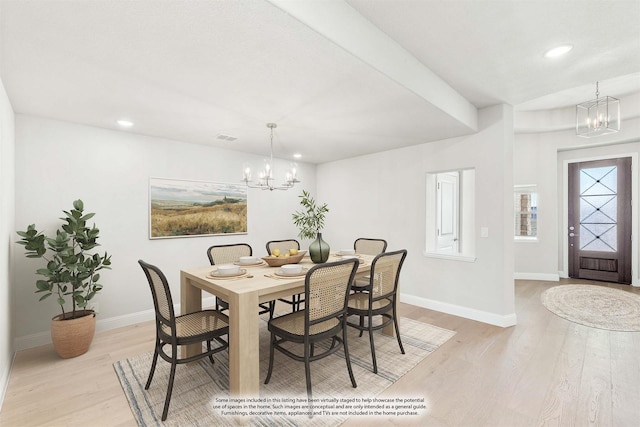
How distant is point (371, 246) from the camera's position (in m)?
3.84

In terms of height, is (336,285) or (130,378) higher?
(336,285)

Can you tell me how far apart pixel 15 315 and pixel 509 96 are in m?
5.63

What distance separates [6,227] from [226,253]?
1813 millimetres

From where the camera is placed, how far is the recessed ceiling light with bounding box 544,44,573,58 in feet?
7.19

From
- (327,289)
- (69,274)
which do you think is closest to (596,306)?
(327,289)

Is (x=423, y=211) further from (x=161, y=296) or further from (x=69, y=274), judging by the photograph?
(x=69, y=274)

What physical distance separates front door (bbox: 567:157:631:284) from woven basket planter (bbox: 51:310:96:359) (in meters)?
7.85

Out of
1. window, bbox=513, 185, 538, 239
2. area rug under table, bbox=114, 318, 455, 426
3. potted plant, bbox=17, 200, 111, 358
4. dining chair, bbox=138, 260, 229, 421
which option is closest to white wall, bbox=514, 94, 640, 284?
window, bbox=513, 185, 538, 239

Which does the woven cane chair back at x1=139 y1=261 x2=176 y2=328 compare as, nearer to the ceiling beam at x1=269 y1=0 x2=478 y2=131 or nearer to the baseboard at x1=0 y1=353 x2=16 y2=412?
the baseboard at x1=0 y1=353 x2=16 y2=412

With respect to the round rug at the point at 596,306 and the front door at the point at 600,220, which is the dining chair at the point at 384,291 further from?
the front door at the point at 600,220

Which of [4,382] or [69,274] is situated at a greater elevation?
[69,274]

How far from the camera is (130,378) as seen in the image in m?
2.34

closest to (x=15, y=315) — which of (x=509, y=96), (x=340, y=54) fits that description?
(x=340, y=54)

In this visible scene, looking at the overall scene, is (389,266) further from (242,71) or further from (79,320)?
(79,320)
